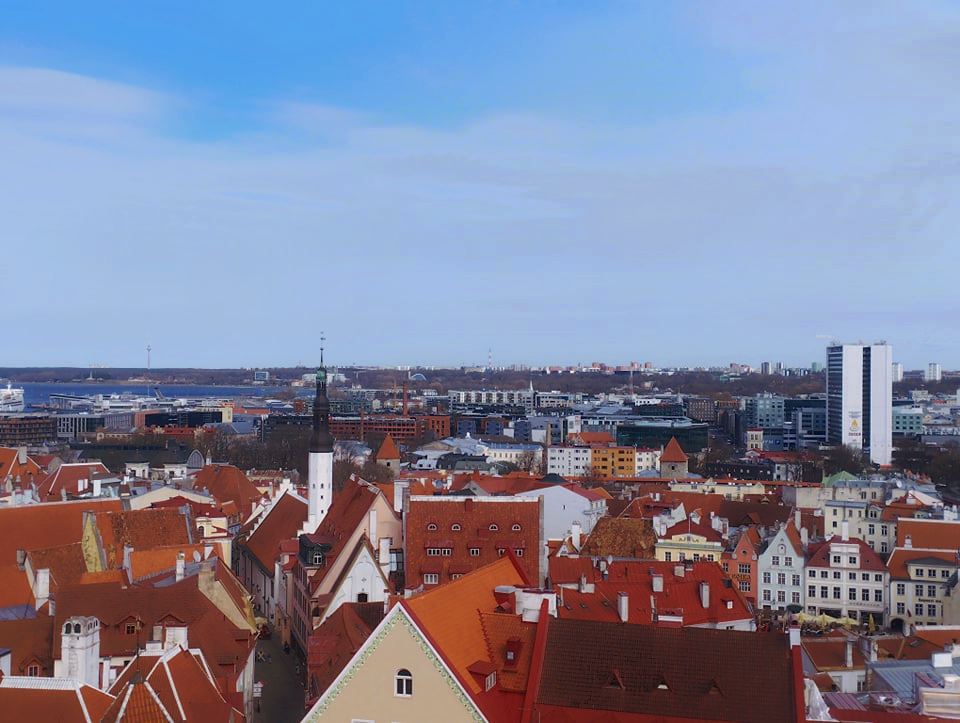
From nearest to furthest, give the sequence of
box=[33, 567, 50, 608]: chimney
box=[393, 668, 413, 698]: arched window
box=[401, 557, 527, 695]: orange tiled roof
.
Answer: box=[393, 668, 413, 698]: arched window
box=[401, 557, 527, 695]: orange tiled roof
box=[33, 567, 50, 608]: chimney

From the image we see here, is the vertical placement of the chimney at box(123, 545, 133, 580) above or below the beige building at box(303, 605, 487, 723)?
below

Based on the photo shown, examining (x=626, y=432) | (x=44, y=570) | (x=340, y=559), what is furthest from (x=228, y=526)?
(x=626, y=432)

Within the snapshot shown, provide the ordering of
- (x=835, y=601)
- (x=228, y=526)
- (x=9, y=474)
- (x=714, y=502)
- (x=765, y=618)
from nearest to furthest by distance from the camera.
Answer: (x=765, y=618)
(x=835, y=601)
(x=228, y=526)
(x=714, y=502)
(x=9, y=474)

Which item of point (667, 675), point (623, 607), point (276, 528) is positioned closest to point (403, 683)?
point (667, 675)

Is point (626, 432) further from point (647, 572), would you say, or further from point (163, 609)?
point (163, 609)

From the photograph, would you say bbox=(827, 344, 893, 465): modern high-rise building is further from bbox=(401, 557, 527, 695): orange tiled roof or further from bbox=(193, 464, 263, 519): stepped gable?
bbox=(401, 557, 527, 695): orange tiled roof

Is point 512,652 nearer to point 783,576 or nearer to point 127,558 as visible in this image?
point 127,558

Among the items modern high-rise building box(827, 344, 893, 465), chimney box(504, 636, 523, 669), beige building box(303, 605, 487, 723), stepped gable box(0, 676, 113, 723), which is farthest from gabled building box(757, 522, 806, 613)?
modern high-rise building box(827, 344, 893, 465)
